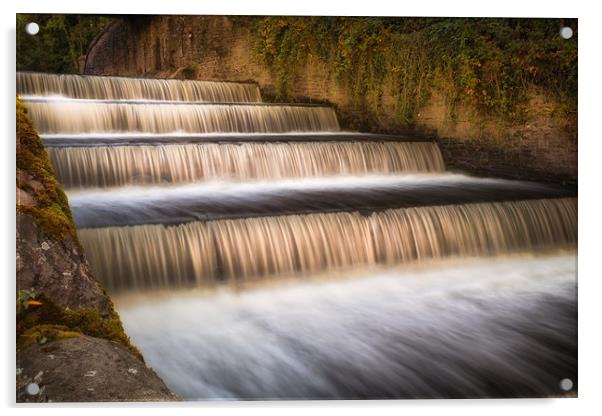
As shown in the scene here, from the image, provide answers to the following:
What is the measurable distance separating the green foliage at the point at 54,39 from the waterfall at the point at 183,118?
1.14ft

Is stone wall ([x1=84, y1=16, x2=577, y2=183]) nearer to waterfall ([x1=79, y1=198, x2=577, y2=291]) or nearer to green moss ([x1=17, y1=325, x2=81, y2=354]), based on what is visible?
waterfall ([x1=79, y1=198, x2=577, y2=291])

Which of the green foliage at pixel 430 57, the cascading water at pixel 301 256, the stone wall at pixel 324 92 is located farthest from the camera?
the stone wall at pixel 324 92

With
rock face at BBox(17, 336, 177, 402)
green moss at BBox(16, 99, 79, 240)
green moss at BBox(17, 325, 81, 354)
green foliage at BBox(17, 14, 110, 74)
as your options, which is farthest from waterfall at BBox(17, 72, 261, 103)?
rock face at BBox(17, 336, 177, 402)

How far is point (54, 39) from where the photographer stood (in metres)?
3.89

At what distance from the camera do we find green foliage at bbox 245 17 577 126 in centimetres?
391

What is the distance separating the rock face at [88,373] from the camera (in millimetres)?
2609

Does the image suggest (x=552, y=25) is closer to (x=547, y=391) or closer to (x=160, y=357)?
(x=547, y=391)

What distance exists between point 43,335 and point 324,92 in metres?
3.26

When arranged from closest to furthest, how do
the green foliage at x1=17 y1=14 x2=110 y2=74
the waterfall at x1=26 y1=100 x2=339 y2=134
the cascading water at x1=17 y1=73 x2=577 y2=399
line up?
the cascading water at x1=17 y1=73 x2=577 y2=399 → the green foliage at x1=17 y1=14 x2=110 y2=74 → the waterfall at x1=26 y1=100 x2=339 y2=134

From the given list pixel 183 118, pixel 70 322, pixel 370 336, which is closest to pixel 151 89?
pixel 183 118

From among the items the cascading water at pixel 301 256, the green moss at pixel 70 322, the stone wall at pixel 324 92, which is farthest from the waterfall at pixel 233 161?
the green moss at pixel 70 322

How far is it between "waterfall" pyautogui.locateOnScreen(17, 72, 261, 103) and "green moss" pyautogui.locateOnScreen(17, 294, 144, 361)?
1900mm

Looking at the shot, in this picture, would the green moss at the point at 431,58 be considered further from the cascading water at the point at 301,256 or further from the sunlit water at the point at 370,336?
the sunlit water at the point at 370,336
